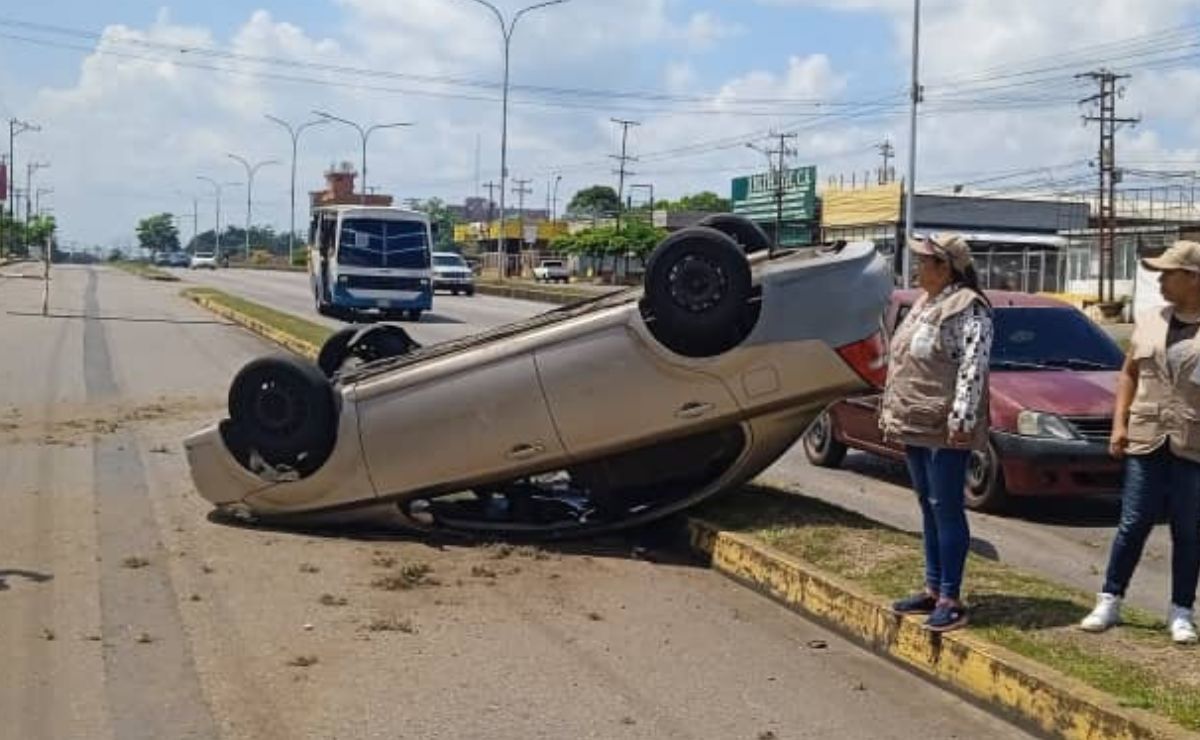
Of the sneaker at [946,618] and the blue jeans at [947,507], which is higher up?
the blue jeans at [947,507]

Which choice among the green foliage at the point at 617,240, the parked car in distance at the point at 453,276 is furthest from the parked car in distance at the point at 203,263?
the parked car in distance at the point at 453,276

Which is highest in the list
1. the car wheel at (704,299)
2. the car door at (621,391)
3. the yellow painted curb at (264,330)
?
the car wheel at (704,299)

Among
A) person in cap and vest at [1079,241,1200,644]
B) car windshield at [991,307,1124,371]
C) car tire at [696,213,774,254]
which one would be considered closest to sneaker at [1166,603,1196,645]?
person in cap and vest at [1079,241,1200,644]

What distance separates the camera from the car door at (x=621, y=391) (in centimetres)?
799

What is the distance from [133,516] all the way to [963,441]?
546cm

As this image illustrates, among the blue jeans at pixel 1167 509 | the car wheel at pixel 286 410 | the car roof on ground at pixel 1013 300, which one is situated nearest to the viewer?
the blue jeans at pixel 1167 509

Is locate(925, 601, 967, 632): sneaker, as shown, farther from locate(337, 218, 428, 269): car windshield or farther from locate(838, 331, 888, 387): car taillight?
locate(337, 218, 428, 269): car windshield

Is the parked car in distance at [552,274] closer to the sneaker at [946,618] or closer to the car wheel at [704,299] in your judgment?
the car wheel at [704,299]

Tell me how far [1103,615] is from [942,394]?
3.66 feet

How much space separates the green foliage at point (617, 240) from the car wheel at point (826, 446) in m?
69.1

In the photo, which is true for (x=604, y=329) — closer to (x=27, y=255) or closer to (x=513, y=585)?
(x=513, y=585)

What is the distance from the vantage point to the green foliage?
8637 cm

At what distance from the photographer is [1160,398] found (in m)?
5.77

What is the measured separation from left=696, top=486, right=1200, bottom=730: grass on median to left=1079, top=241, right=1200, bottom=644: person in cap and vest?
22cm
